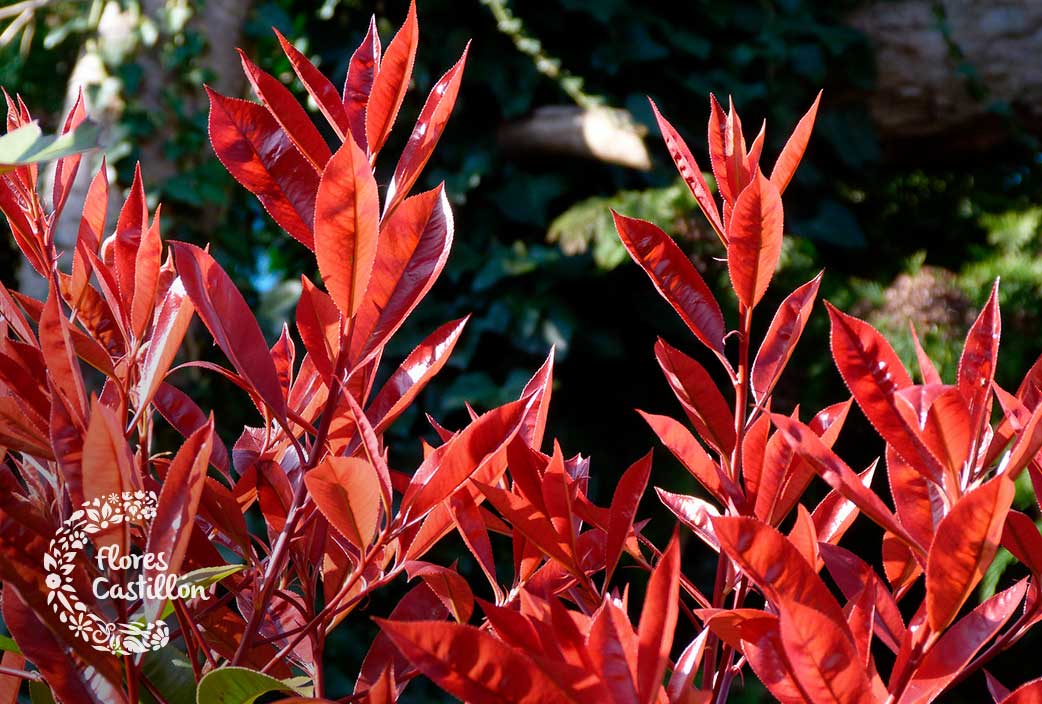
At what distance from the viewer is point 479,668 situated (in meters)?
0.24

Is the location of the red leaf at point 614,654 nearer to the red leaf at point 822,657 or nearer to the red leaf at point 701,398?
the red leaf at point 822,657

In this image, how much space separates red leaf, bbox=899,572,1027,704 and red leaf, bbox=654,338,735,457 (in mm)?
112

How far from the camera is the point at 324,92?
36 centimetres

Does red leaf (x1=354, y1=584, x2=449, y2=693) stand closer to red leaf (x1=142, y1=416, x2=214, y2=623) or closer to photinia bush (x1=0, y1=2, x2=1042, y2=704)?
photinia bush (x1=0, y1=2, x2=1042, y2=704)

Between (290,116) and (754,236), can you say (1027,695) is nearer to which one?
(754,236)

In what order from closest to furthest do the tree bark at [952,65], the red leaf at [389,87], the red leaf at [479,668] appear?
the red leaf at [479,668]
the red leaf at [389,87]
the tree bark at [952,65]

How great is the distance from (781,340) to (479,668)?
0.20 meters

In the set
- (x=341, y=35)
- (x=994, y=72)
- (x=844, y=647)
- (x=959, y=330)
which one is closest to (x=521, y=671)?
(x=844, y=647)

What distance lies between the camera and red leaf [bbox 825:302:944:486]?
314mm

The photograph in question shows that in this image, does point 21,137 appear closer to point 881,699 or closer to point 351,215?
point 351,215

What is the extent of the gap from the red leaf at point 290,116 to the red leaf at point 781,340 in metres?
0.18

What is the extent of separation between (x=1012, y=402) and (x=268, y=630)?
0.31m

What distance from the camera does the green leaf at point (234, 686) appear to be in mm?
284

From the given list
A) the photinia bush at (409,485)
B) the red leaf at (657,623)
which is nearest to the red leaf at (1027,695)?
the photinia bush at (409,485)
